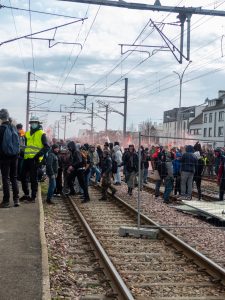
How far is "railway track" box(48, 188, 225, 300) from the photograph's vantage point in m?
6.07

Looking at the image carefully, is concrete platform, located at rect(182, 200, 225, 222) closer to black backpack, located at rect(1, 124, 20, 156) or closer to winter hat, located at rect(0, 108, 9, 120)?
black backpack, located at rect(1, 124, 20, 156)

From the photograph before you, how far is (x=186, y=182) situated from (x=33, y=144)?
223 inches

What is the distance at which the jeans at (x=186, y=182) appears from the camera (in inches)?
575

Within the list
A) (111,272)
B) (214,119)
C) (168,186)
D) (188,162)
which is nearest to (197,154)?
(188,162)

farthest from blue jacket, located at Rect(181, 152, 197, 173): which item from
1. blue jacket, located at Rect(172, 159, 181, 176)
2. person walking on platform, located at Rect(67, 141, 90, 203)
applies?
person walking on platform, located at Rect(67, 141, 90, 203)

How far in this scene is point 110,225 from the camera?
11109mm

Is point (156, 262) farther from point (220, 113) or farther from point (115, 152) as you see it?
point (220, 113)

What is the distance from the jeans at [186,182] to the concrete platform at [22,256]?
19.0ft

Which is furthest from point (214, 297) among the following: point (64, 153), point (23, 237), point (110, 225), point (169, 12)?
point (64, 153)

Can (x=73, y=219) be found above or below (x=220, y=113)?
below

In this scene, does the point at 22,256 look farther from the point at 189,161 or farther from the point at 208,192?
the point at 208,192

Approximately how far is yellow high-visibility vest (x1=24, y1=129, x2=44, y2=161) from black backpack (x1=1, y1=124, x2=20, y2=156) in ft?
3.32

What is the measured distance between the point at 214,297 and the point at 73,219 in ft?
20.8

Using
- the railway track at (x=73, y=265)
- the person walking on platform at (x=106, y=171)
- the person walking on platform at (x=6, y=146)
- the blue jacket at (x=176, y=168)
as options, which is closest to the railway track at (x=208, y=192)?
the blue jacket at (x=176, y=168)
